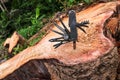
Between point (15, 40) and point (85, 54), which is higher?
point (85, 54)

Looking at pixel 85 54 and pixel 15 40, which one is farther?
pixel 15 40

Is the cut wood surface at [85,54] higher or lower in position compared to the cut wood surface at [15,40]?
higher

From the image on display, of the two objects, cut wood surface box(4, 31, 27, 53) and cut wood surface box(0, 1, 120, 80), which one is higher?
cut wood surface box(0, 1, 120, 80)

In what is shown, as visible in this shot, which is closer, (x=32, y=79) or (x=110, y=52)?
(x=110, y=52)

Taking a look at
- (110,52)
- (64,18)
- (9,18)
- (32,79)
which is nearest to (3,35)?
(9,18)

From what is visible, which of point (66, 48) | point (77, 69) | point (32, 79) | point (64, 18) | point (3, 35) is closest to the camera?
point (77, 69)

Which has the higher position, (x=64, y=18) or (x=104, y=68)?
(x=64, y=18)

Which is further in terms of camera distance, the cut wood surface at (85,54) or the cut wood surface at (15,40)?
the cut wood surface at (15,40)

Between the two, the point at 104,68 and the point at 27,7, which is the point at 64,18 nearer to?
the point at 104,68
